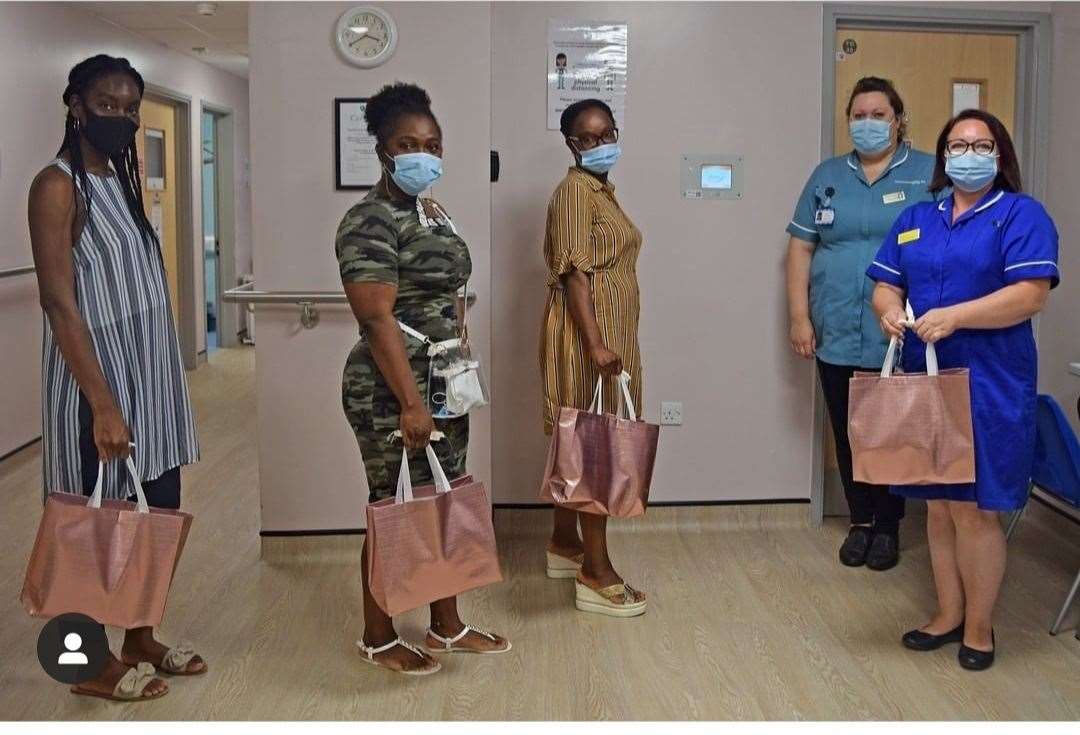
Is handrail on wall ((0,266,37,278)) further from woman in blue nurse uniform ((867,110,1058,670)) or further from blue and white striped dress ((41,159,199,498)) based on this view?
woman in blue nurse uniform ((867,110,1058,670))

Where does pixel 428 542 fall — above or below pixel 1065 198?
below

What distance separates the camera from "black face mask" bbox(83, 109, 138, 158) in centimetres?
253

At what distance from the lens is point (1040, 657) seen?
2.94 metres

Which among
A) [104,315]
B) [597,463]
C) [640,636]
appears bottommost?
[640,636]

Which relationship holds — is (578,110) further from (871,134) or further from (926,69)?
(926,69)

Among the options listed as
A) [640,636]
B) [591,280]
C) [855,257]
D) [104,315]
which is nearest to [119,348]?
[104,315]

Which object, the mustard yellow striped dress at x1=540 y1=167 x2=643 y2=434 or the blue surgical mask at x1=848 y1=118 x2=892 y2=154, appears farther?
the blue surgical mask at x1=848 y1=118 x2=892 y2=154

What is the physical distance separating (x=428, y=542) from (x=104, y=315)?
0.87 meters

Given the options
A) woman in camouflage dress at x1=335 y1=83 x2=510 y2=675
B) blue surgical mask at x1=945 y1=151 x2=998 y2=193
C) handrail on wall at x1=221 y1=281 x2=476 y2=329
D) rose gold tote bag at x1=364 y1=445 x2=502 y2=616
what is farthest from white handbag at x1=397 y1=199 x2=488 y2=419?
blue surgical mask at x1=945 y1=151 x2=998 y2=193

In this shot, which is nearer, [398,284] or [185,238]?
[398,284]

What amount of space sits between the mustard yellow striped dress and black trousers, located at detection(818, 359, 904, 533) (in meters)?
0.76

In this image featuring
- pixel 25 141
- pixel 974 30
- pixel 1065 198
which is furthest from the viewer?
pixel 25 141

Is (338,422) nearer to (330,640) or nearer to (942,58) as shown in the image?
(330,640)

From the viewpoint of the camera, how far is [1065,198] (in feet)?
13.1
